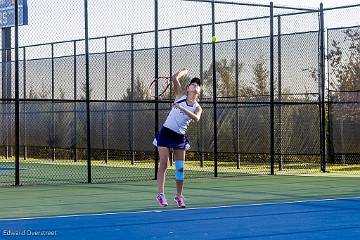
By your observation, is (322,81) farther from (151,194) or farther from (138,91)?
(151,194)

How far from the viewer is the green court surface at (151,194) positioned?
1082cm

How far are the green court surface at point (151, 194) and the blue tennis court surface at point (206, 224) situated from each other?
0.78 metres

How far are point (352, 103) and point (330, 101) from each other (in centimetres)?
56

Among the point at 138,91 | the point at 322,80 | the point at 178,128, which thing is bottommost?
the point at 178,128

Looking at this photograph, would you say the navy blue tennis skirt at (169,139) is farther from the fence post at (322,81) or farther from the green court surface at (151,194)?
the fence post at (322,81)

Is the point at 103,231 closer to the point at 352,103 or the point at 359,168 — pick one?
the point at 352,103

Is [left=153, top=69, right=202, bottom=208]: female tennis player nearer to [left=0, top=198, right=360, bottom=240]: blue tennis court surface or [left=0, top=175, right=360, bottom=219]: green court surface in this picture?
[left=0, top=175, right=360, bottom=219]: green court surface

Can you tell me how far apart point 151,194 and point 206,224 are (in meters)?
4.28

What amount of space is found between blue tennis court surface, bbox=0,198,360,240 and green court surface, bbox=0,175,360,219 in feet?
2.57

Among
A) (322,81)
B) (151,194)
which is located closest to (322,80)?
(322,81)

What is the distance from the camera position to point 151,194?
13000 millimetres

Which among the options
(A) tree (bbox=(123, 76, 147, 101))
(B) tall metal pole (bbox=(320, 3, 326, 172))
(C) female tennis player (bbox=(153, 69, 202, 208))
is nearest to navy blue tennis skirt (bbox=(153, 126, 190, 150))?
(C) female tennis player (bbox=(153, 69, 202, 208))

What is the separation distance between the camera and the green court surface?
1082 cm

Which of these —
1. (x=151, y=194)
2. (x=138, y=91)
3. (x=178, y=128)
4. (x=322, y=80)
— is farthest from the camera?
(x=138, y=91)
